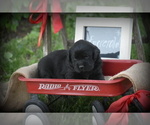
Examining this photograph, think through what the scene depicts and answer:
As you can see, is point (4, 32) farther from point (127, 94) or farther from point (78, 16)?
point (127, 94)

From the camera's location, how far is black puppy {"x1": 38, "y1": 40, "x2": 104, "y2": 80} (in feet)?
4.88

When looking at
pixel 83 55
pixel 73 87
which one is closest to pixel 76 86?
pixel 73 87

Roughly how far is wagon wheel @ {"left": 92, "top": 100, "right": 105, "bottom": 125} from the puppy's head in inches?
5.2

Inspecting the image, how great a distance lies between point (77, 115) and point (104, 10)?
41 centimetres

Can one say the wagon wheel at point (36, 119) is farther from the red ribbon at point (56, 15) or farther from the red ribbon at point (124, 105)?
the red ribbon at point (56, 15)

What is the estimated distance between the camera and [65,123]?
5.00 feet

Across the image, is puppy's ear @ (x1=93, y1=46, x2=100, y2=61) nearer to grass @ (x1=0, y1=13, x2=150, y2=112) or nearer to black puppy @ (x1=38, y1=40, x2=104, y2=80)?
black puppy @ (x1=38, y1=40, x2=104, y2=80)

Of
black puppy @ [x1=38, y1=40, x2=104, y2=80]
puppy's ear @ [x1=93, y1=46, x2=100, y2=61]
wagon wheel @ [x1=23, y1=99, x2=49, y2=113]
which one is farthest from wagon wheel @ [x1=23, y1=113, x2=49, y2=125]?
puppy's ear @ [x1=93, y1=46, x2=100, y2=61]

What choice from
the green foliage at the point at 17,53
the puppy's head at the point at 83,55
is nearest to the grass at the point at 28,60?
the green foliage at the point at 17,53

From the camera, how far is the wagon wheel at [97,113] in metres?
1.45

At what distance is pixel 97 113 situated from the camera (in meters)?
1.46

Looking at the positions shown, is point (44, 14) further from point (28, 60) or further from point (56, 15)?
point (28, 60)

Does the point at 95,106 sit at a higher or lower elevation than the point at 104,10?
lower

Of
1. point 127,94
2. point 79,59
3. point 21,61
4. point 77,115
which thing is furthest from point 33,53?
point 127,94
